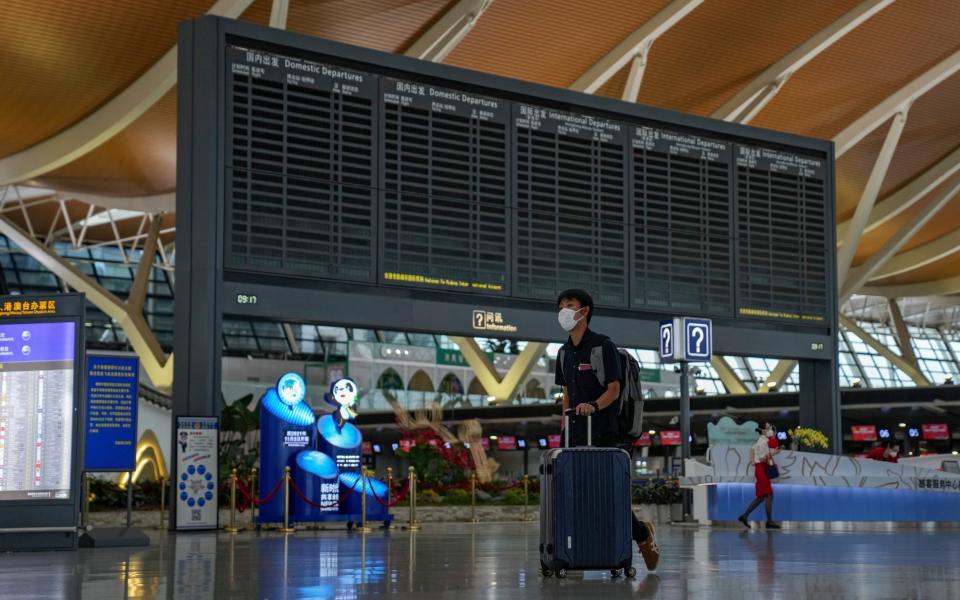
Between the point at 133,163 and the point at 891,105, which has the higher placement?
the point at 891,105

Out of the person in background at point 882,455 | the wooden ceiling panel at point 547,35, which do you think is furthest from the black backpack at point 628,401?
the wooden ceiling panel at point 547,35

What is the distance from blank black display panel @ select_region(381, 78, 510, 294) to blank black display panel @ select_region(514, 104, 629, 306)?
1.34ft

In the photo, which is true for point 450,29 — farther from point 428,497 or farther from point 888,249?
point 888,249

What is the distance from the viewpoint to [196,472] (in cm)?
1666

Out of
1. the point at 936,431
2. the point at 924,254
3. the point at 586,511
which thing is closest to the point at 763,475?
the point at 586,511

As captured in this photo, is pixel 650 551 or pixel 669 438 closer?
pixel 650 551

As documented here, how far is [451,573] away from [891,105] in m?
26.3

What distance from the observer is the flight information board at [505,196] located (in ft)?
58.0

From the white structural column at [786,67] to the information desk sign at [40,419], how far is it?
19094 mm

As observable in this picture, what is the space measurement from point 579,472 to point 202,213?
10.3 m

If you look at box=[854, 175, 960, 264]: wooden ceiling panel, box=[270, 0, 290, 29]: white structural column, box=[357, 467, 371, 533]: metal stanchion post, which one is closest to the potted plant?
box=[357, 467, 371, 533]: metal stanchion post

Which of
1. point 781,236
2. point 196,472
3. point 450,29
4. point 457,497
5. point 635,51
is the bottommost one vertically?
point 457,497

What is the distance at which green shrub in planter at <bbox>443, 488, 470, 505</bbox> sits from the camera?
2497cm

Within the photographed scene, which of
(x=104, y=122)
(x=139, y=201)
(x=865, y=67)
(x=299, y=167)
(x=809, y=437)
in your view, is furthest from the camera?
(x=139, y=201)
